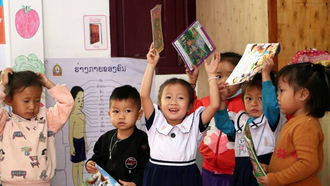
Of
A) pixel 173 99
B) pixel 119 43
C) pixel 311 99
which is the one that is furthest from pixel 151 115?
pixel 119 43

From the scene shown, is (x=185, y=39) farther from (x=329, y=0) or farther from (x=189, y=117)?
(x=329, y=0)

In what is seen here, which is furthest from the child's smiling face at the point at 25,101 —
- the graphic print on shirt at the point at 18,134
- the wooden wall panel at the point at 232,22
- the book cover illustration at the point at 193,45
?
the wooden wall panel at the point at 232,22

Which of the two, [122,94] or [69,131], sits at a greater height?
[122,94]

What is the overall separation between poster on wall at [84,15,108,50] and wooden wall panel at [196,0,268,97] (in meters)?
0.96

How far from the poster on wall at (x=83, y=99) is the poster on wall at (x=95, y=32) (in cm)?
14

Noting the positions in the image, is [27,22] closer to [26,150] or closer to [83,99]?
[83,99]

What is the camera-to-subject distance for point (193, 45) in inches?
111

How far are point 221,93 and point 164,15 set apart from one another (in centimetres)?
211

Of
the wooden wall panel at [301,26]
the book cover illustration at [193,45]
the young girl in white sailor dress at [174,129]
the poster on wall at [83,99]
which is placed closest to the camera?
the young girl in white sailor dress at [174,129]

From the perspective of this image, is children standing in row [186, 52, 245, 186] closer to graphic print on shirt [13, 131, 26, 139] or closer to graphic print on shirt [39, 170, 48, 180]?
graphic print on shirt [39, 170, 48, 180]

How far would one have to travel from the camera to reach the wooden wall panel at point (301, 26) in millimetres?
3172

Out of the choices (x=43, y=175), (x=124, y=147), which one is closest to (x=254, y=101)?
(x=124, y=147)

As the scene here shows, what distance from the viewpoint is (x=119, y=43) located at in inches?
168

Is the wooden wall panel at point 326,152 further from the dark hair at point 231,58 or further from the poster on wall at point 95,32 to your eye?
the poster on wall at point 95,32
